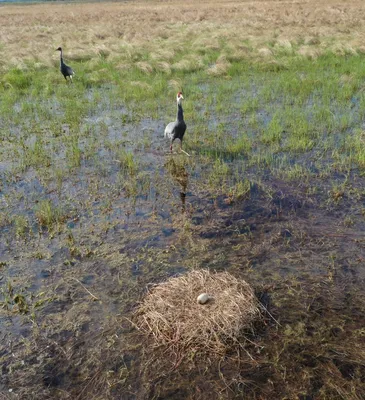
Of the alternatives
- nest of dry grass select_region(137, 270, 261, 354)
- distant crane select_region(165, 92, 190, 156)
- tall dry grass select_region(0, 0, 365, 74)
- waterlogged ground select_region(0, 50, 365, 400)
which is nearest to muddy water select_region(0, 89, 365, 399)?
waterlogged ground select_region(0, 50, 365, 400)

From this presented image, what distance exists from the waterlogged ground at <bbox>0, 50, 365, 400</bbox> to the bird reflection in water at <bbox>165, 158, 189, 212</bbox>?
46mm

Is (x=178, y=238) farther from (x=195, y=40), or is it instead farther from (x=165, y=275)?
(x=195, y=40)

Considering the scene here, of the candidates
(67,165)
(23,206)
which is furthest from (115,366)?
(67,165)

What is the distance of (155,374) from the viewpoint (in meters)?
4.13

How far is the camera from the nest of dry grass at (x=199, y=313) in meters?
4.36

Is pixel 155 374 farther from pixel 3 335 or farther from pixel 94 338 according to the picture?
pixel 3 335

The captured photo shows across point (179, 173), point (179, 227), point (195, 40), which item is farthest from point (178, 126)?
point (195, 40)

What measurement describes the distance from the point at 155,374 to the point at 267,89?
11818 millimetres

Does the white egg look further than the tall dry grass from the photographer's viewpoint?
No

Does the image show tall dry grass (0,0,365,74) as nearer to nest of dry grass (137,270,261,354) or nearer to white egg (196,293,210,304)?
nest of dry grass (137,270,261,354)

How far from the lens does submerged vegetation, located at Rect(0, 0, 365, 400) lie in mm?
4180

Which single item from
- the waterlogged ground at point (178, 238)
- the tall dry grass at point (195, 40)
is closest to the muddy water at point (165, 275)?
the waterlogged ground at point (178, 238)

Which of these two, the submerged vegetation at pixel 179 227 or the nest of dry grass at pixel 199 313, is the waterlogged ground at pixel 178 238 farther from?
the nest of dry grass at pixel 199 313

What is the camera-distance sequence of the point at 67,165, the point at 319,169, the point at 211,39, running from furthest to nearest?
the point at 211,39, the point at 67,165, the point at 319,169
